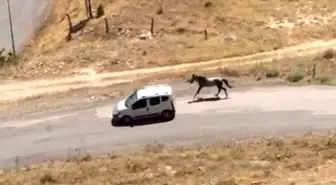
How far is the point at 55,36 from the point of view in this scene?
50094 mm

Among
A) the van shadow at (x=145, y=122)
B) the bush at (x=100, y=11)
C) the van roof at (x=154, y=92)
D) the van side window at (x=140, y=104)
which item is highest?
the bush at (x=100, y=11)

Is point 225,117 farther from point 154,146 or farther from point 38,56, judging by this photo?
point 38,56

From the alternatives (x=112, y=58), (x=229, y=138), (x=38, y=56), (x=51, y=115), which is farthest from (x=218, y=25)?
(x=229, y=138)

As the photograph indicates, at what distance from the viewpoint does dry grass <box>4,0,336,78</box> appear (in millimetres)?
42969

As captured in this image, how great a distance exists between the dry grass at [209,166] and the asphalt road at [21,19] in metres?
26.2

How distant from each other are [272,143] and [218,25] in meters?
19.0

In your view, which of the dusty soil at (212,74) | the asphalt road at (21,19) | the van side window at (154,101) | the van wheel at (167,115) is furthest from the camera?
the asphalt road at (21,19)

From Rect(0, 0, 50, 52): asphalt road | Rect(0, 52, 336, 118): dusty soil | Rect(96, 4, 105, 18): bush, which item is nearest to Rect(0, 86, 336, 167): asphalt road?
Rect(0, 52, 336, 118): dusty soil

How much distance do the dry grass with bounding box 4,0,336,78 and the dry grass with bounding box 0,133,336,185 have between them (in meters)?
14.9

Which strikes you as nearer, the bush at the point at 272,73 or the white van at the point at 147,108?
the white van at the point at 147,108

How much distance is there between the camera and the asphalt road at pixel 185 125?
96.2 ft

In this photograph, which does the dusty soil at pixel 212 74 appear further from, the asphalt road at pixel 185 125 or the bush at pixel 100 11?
the bush at pixel 100 11

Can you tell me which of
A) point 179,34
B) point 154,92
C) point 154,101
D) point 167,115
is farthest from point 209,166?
point 179,34

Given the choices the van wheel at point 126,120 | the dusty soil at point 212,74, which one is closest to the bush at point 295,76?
the dusty soil at point 212,74
